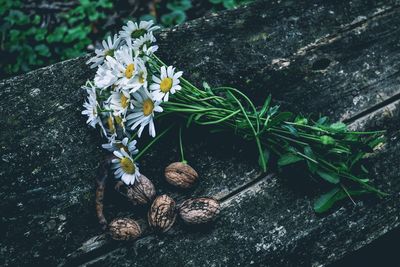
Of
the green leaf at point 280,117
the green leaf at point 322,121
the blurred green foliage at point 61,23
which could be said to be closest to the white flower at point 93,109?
the green leaf at point 280,117

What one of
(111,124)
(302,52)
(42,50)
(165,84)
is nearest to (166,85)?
(165,84)

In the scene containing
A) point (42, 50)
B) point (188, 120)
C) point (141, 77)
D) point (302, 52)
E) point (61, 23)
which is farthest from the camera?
point (61, 23)

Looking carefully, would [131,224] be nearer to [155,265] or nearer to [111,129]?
[155,265]

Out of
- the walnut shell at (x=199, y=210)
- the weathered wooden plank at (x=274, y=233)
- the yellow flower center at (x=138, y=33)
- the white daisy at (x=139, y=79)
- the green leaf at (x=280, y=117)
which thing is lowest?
the weathered wooden plank at (x=274, y=233)

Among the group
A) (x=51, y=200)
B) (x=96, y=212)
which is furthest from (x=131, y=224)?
(x=51, y=200)

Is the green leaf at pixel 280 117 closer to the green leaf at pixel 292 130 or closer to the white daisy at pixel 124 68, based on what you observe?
the green leaf at pixel 292 130

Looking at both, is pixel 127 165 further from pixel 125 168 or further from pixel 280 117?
pixel 280 117
